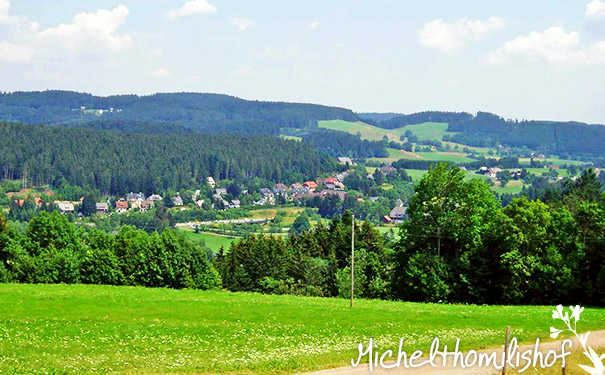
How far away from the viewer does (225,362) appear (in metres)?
27.4

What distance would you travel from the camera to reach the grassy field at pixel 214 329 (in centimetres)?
2738

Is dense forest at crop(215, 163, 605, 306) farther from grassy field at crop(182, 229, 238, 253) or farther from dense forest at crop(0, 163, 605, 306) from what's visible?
grassy field at crop(182, 229, 238, 253)

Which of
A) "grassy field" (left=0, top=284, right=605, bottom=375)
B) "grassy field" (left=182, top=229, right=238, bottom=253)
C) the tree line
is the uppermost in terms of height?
"grassy field" (left=0, top=284, right=605, bottom=375)

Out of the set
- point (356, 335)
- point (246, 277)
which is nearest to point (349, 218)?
point (246, 277)

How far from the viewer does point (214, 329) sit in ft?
118

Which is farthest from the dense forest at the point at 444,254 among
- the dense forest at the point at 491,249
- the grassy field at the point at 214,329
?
the grassy field at the point at 214,329

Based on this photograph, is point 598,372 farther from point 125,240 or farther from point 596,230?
point 125,240

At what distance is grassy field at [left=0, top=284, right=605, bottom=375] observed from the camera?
27.4 m

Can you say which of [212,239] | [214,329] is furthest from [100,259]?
[212,239]

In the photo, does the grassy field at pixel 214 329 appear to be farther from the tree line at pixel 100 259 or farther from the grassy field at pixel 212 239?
the grassy field at pixel 212 239

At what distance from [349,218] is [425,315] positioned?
60736 mm

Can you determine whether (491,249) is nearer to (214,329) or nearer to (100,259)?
(214,329)

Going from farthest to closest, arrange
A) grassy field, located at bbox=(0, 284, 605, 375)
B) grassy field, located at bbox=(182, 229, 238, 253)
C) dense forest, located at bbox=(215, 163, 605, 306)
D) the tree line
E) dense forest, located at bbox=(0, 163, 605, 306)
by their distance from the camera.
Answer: grassy field, located at bbox=(182, 229, 238, 253) → the tree line → dense forest, located at bbox=(0, 163, 605, 306) → dense forest, located at bbox=(215, 163, 605, 306) → grassy field, located at bbox=(0, 284, 605, 375)

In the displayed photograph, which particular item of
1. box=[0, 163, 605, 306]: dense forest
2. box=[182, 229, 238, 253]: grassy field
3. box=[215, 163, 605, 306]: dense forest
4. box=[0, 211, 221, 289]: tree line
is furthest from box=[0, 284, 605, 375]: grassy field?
box=[182, 229, 238, 253]: grassy field
